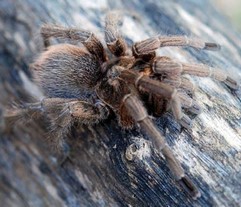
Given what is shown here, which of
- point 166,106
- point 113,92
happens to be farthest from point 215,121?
point 113,92

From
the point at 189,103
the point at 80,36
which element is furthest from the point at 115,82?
the point at 189,103

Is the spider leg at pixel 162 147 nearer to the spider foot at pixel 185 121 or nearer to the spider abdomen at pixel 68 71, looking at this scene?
the spider foot at pixel 185 121

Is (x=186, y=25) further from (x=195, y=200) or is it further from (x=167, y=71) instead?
(x=195, y=200)

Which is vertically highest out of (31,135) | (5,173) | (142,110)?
(142,110)

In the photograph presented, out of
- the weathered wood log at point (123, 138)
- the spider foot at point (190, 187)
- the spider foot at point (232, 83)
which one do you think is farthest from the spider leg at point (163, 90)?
the spider foot at point (232, 83)

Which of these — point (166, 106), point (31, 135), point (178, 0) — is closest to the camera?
point (166, 106)

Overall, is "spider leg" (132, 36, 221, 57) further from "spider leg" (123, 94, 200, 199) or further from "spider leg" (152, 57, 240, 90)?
"spider leg" (123, 94, 200, 199)

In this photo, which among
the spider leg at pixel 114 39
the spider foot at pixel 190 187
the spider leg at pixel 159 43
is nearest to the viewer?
the spider foot at pixel 190 187
